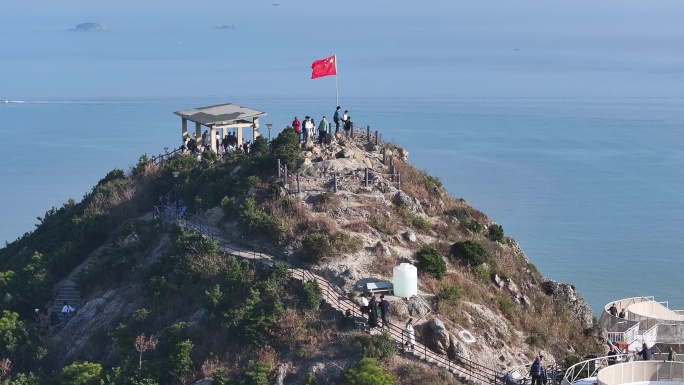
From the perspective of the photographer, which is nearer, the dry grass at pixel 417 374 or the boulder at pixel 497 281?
the dry grass at pixel 417 374

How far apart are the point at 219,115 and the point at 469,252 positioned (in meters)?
17.0

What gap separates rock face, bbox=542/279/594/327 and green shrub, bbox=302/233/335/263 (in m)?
8.66

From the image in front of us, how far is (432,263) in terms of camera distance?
35.3 m

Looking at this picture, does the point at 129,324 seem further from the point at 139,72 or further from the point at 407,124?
the point at 139,72

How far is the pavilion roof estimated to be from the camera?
49.1m

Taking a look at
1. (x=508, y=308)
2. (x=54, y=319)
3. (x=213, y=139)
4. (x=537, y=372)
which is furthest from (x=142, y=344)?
(x=213, y=139)

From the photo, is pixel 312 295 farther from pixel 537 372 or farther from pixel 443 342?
pixel 537 372

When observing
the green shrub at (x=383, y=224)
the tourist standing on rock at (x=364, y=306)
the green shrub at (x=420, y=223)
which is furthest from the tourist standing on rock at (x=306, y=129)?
the tourist standing on rock at (x=364, y=306)

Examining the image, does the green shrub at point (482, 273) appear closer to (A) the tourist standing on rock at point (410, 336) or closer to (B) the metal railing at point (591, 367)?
(B) the metal railing at point (591, 367)

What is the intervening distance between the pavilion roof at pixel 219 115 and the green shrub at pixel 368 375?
838 inches

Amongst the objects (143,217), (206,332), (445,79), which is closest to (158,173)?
(143,217)

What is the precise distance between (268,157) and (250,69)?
419 feet

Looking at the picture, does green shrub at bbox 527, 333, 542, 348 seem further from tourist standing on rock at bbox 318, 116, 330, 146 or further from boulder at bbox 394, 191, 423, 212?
tourist standing on rock at bbox 318, 116, 330, 146

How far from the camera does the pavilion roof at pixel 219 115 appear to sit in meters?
49.1
